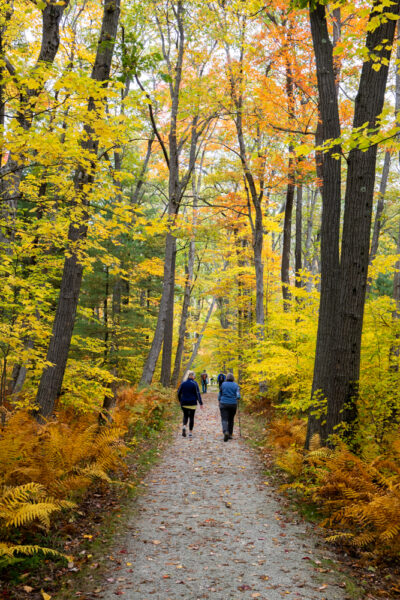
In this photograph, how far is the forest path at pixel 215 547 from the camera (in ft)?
11.0

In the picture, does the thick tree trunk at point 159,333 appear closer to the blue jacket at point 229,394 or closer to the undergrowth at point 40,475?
the blue jacket at point 229,394

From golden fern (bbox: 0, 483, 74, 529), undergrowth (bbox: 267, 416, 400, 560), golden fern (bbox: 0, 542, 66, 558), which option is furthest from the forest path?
golden fern (bbox: 0, 483, 74, 529)

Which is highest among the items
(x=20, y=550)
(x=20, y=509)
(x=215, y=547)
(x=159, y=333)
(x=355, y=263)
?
(x=355, y=263)

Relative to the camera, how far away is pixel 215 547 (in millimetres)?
4164

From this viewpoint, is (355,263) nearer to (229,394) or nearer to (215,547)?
(215,547)

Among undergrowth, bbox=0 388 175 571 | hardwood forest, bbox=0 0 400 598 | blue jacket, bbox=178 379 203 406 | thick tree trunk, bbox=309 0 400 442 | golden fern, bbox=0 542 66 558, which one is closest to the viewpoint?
golden fern, bbox=0 542 66 558

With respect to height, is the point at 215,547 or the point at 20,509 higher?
the point at 20,509

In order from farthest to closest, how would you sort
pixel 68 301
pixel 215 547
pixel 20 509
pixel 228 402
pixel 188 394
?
pixel 188 394
pixel 228 402
pixel 68 301
pixel 215 547
pixel 20 509

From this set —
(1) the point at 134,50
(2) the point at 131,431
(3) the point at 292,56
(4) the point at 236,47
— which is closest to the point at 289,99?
(3) the point at 292,56

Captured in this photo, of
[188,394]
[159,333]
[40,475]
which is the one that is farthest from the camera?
[159,333]

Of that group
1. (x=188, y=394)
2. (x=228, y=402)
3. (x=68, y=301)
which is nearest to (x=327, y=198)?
(x=68, y=301)

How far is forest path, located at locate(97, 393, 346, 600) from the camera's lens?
3.35m

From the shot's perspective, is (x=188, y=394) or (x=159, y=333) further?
(x=159, y=333)

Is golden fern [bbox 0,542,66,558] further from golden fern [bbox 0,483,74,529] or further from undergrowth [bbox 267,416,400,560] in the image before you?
undergrowth [bbox 267,416,400,560]
